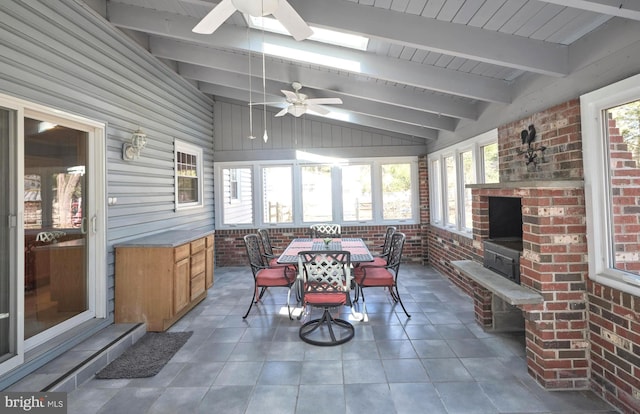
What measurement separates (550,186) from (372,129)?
179 inches

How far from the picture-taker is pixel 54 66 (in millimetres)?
2787

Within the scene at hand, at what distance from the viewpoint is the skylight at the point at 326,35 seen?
337 cm

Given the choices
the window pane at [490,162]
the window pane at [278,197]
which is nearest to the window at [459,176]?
the window pane at [490,162]

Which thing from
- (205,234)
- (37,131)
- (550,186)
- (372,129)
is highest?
(372,129)

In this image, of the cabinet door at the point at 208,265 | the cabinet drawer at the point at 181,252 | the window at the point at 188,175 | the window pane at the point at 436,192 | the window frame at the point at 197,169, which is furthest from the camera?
the window pane at the point at 436,192

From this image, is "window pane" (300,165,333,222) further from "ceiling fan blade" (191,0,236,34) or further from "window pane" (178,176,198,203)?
"ceiling fan blade" (191,0,236,34)

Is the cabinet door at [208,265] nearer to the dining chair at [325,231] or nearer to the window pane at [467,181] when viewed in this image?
the dining chair at [325,231]

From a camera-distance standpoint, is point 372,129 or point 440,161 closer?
point 440,161

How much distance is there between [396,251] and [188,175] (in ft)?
12.6

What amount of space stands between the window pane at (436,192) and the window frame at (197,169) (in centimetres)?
458

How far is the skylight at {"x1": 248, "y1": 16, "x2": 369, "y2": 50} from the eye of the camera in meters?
3.37

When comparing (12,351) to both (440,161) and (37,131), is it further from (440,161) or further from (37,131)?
(440,161)

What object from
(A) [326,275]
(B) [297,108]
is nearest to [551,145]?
(A) [326,275]

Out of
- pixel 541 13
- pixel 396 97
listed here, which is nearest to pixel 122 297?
pixel 396 97
